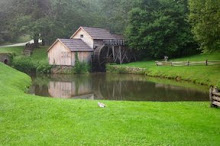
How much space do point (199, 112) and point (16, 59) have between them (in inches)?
1342

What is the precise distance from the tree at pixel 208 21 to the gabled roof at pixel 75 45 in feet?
54.5

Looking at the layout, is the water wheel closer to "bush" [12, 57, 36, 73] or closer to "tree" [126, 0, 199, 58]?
"tree" [126, 0, 199, 58]

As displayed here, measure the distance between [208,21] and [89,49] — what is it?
1908 cm

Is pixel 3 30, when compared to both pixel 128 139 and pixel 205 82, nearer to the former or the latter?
pixel 205 82

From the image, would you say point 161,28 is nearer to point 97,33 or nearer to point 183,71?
point 97,33

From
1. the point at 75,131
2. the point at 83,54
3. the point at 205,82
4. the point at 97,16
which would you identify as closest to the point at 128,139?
the point at 75,131

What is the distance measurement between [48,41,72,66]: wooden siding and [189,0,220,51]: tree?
58.0ft

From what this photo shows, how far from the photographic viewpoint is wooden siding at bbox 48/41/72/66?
38956mm

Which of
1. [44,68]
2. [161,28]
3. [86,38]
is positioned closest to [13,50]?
[44,68]

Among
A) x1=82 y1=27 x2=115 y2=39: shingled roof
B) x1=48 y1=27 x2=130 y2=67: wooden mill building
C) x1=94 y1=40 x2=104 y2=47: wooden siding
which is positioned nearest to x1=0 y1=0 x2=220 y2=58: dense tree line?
x1=48 y1=27 x2=130 y2=67: wooden mill building

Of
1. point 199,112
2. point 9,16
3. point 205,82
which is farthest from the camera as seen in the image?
point 9,16

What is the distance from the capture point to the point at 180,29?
3903 cm

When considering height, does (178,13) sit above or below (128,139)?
above

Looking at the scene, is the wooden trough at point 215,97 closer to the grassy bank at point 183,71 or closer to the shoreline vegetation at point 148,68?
the shoreline vegetation at point 148,68
